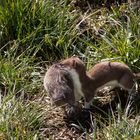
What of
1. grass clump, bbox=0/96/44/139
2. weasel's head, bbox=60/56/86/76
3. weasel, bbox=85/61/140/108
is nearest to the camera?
grass clump, bbox=0/96/44/139

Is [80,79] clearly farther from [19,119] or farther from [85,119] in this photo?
[19,119]

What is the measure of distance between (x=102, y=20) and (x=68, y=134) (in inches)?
73.8

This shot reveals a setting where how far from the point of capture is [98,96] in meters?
5.82

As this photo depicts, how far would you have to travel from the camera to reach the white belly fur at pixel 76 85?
5371 mm

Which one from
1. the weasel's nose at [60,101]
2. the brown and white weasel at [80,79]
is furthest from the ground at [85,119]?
the weasel's nose at [60,101]

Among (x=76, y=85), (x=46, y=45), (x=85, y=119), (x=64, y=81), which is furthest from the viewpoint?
(x=46, y=45)

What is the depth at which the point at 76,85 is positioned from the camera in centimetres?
545

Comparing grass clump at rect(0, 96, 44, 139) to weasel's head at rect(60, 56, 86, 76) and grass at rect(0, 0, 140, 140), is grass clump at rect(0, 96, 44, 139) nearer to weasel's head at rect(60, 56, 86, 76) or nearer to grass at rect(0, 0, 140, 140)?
grass at rect(0, 0, 140, 140)

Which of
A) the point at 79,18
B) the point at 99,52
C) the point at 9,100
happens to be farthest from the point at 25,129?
the point at 79,18

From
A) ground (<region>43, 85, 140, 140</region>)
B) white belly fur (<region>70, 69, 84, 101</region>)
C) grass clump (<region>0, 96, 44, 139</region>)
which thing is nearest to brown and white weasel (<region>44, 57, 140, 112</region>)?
white belly fur (<region>70, 69, 84, 101</region>)

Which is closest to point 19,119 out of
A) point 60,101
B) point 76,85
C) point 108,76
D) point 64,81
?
point 60,101

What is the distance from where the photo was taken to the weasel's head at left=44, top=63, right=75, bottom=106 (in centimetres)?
522

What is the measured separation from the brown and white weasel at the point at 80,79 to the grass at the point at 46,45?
0.26 metres

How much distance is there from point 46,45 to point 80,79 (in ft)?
3.65
